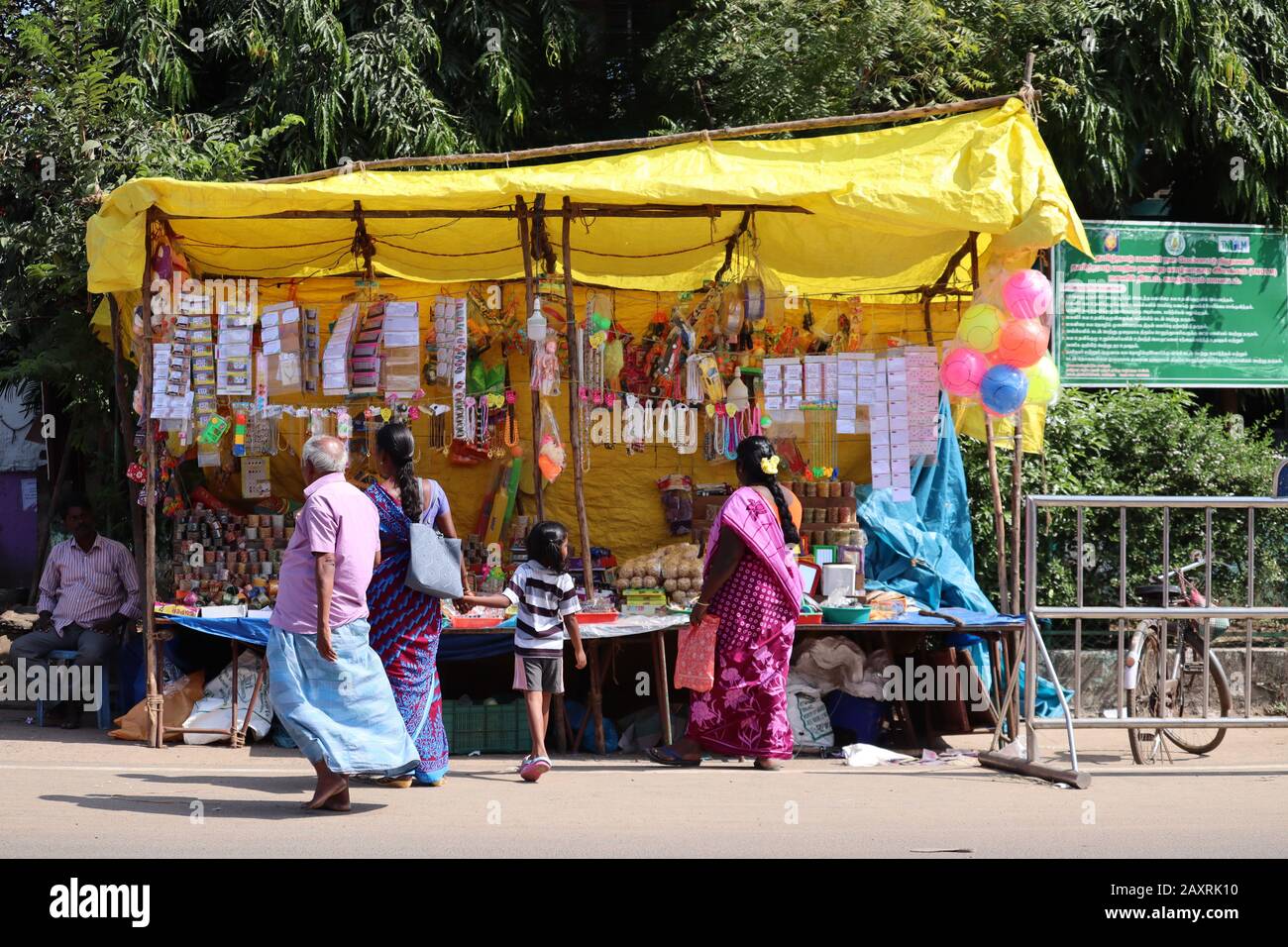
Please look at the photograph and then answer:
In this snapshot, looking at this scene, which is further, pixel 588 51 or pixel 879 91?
pixel 588 51

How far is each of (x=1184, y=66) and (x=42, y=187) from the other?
8959 millimetres

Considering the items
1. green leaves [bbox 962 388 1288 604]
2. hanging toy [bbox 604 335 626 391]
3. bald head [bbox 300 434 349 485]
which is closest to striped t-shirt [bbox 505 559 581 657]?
bald head [bbox 300 434 349 485]

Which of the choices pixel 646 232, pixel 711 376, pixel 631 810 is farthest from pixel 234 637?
pixel 646 232

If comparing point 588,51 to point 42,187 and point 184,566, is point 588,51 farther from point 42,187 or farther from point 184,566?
point 184,566

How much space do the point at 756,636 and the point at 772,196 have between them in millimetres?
2387

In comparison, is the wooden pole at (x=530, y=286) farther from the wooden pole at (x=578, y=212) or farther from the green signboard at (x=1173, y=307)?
the green signboard at (x=1173, y=307)

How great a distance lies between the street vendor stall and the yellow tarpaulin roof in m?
0.02

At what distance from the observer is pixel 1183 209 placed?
1178 centimetres

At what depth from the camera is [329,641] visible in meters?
5.51

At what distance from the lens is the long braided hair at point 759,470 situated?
6.91 metres

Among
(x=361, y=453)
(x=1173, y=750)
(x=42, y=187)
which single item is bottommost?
(x=1173, y=750)

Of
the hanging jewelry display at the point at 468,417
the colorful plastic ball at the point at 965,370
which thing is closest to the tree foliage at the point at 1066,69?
the colorful plastic ball at the point at 965,370

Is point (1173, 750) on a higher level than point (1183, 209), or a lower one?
lower

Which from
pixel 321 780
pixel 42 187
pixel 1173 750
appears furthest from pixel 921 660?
pixel 42 187
